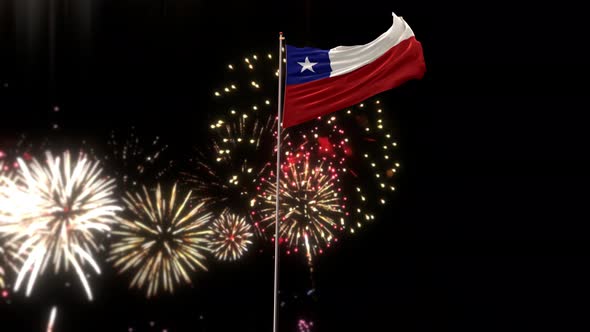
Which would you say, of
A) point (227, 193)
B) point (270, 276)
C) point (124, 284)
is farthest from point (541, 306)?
point (124, 284)

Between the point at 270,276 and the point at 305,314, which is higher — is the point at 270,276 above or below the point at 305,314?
above

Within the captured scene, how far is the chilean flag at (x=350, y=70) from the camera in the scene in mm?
7273

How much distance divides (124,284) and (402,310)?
10.3 metres

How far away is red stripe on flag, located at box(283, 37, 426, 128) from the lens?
23.8 ft

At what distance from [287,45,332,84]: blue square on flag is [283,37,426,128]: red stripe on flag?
93mm

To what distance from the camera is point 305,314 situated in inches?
704

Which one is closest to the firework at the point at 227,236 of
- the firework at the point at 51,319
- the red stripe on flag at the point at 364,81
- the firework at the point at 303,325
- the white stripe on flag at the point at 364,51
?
the firework at the point at 303,325

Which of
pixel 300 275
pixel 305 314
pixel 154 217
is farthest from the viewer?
pixel 300 275

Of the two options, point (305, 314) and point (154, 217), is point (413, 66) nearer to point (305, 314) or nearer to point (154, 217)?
point (154, 217)

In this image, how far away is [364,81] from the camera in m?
7.40

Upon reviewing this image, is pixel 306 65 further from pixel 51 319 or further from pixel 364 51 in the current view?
pixel 51 319

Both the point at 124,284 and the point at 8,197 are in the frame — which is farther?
the point at 124,284

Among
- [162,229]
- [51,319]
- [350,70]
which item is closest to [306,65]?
[350,70]

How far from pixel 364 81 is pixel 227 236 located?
1058 centimetres
